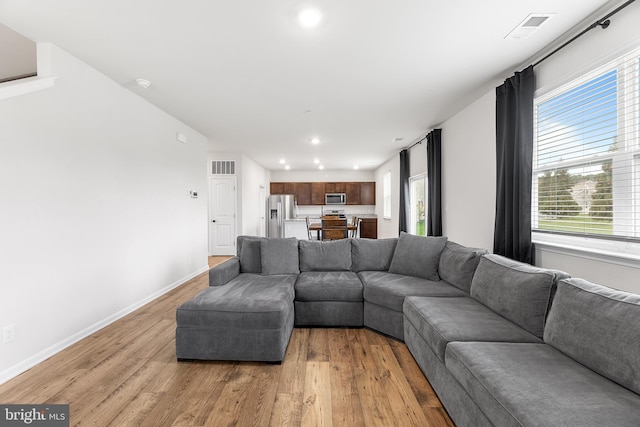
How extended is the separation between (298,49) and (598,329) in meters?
2.72

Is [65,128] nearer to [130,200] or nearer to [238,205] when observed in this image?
[130,200]

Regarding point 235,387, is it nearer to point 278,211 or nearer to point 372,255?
point 372,255

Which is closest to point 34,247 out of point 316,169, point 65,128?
point 65,128

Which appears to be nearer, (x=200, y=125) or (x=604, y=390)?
(x=604, y=390)

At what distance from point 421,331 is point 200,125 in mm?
4468

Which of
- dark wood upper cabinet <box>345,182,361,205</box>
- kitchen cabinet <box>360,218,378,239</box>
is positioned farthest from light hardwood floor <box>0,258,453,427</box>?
dark wood upper cabinet <box>345,182,361,205</box>

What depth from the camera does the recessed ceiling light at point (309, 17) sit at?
200 cm

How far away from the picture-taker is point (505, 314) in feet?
6.39

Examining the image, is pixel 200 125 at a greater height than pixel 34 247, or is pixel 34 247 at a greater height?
pixel 200 125

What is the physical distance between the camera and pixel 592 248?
2217mm

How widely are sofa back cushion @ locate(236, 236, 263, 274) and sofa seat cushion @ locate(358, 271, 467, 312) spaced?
1219 millimetres

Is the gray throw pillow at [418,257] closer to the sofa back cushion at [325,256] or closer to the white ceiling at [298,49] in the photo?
the sofa back cushion at [325,256]

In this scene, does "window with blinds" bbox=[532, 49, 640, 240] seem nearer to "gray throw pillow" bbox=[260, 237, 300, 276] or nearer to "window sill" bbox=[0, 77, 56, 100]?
"gray throw pillow" bbox=[260, 237, 300, 276]

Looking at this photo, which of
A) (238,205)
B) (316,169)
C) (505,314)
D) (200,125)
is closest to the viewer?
(505,314)
